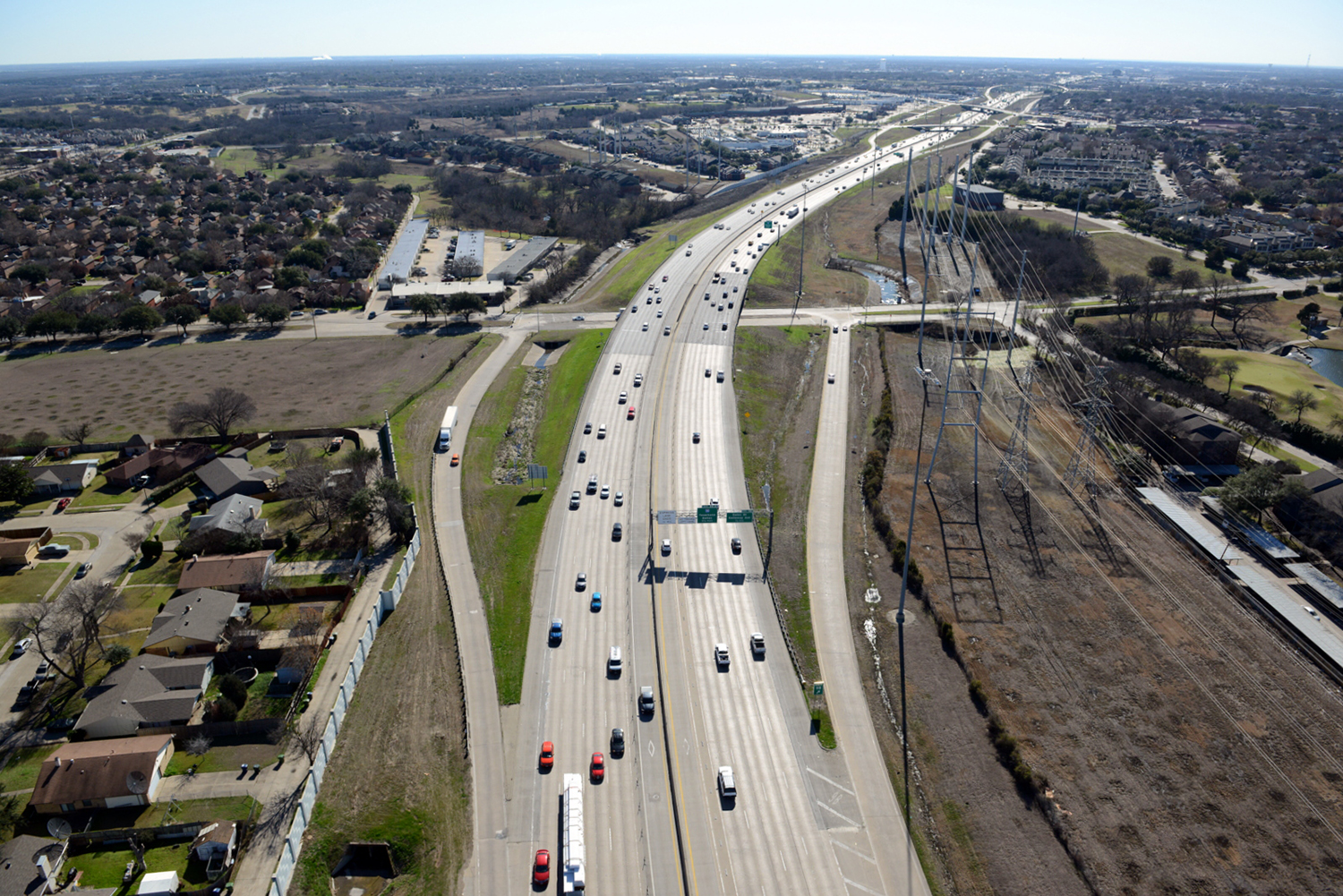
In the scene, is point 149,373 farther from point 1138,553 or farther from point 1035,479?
point 1138,553

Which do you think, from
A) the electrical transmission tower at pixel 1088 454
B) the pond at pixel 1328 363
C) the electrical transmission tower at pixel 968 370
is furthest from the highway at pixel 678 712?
the pond at pixel 1328 363

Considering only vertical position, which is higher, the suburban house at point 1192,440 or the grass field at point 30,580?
the suburban house at point 1192,440

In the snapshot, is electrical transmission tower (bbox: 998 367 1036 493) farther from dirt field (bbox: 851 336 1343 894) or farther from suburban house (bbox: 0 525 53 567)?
suburban house (bbox: 0 525 53 567)

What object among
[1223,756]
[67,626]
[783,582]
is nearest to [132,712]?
[67,626]

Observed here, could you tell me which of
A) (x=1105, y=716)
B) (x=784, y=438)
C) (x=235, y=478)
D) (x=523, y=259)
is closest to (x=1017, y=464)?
(x=784, y=438)

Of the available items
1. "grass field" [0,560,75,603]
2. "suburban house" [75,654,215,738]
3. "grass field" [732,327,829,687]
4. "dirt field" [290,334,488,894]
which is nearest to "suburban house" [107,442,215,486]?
"grass field" [0,560,75,603]

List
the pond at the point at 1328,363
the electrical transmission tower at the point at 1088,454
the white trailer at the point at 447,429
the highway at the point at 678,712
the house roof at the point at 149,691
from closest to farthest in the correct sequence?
the highway at the point at 678,712 → the house roof at the point at 149,691 → the electrical transmission tower at the point at 1088,454 → the white trailer at the point at 447,429 → the pond at the point at 1328,363

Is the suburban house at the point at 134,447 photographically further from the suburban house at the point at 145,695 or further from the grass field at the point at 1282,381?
the grass field at the point at 1282,381
